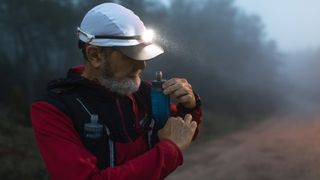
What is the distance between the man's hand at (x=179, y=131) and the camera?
1.94 meters

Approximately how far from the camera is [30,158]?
11969 mm

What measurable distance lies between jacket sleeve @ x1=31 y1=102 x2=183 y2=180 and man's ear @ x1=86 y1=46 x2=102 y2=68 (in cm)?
21

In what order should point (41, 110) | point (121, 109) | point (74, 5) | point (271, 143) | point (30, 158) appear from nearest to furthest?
point (41, 110)
point (121, 109)
point (30, 158)
point (271, 143)
point (74, 5)

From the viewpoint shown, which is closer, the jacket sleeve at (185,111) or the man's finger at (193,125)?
the man's finger at (193,125)

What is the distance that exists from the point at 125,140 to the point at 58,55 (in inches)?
941

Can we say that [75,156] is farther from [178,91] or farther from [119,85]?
[178,91]

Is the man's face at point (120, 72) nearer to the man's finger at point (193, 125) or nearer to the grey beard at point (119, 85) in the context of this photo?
the grey beard at point (119, 85)

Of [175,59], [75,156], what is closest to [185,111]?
[75,156]

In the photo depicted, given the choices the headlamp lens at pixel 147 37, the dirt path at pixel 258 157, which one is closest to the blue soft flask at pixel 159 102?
the headlamp lens at pixel 147 37

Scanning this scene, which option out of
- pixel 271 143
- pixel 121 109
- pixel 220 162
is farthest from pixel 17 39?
pixel 121 109

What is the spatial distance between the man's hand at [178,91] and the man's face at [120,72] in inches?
4.3

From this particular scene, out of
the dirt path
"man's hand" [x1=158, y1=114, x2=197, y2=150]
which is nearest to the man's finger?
"man's hand" [x1=158, y1=114, x2=197, y2=150]

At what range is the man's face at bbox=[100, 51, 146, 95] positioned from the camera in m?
1.99

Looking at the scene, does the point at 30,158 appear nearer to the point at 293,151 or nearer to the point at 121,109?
the point at 293,151
